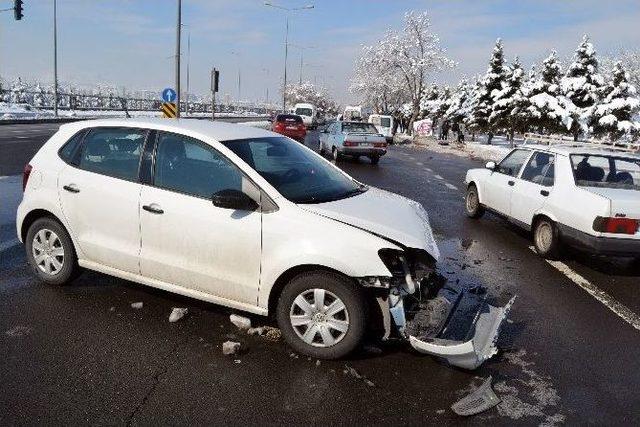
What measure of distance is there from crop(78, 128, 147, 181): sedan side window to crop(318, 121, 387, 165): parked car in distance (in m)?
16.4

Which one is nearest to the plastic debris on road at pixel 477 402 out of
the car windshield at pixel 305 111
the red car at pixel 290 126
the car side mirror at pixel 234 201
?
the car side mirror at pixel 234 201

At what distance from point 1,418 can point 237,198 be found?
199cm

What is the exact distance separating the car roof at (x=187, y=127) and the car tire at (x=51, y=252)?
38.5 inches

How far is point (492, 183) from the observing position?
917 centimetres

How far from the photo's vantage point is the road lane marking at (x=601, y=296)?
5.16 metres

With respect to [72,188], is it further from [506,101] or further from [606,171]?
[506,101]

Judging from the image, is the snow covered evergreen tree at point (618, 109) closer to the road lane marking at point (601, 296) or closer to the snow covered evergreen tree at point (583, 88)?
the snow covered evergreen tree at point (583, 88)

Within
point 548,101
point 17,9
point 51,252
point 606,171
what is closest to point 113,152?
point 51,252

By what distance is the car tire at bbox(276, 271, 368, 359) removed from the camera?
386cm

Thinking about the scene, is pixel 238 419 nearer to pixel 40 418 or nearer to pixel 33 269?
pixel 40 418

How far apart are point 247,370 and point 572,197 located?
492 cm

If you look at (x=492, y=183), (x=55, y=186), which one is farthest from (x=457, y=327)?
(x=492, y=183)

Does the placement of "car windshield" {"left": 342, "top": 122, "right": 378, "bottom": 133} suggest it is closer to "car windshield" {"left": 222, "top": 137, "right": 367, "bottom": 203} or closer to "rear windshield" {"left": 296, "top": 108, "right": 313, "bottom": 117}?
"car windshield" {"left": 222, "top": 137, "right": 367, "bottom": 203}

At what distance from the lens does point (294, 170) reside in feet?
16.0
